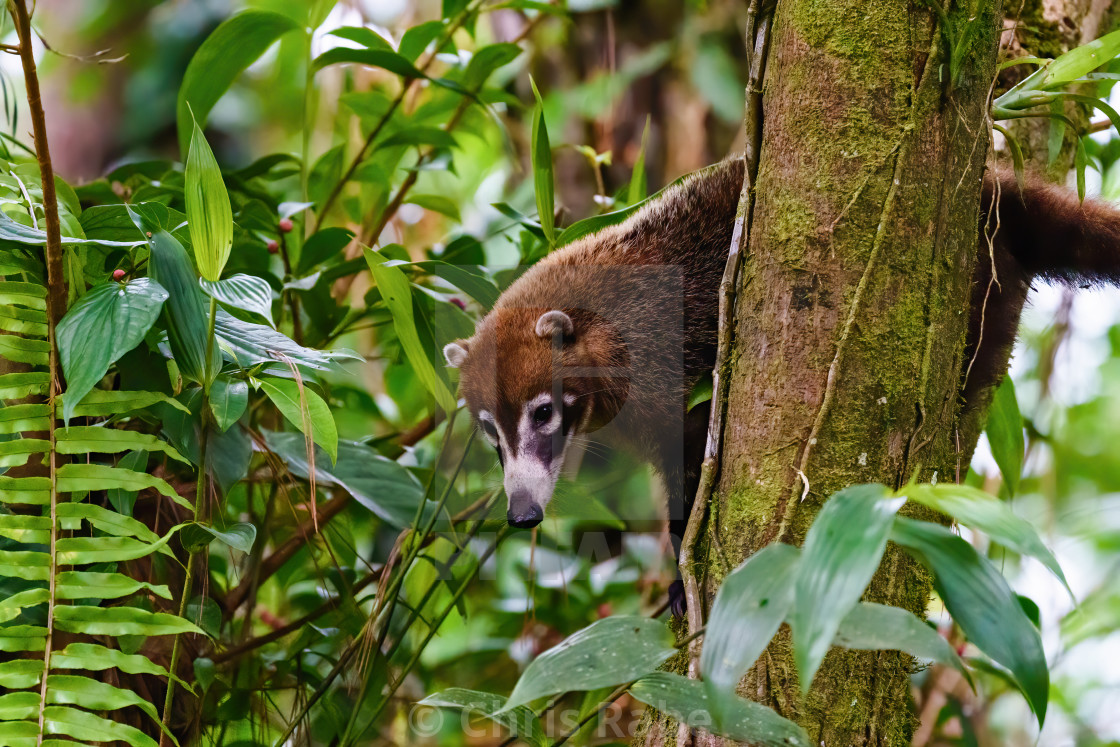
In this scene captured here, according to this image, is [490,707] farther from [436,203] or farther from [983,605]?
[436,203]

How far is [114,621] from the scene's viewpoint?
1638mm

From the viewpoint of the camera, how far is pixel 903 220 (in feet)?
5.28

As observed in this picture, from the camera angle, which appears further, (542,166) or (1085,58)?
(542,166)

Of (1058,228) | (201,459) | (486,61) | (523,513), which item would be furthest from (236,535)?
(1058,228)

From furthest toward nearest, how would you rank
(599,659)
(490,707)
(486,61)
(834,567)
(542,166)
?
1. (486,61)
2. (542,166)
3. (490,707)
4. (599,659)
5. (834,567)

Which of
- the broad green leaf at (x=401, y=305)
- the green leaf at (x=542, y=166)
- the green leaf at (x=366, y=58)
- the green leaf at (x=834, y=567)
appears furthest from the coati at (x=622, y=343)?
the green leaf at (x=834, y=567)

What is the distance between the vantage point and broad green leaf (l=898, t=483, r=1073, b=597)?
0.97 metres

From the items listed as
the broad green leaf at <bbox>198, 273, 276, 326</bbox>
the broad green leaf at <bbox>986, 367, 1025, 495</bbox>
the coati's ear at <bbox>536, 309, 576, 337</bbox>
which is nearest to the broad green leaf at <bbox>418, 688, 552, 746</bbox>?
the broad green leaf at <bbox>198, 273, 276, 326</bbox>

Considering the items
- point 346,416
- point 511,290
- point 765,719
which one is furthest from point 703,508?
point 346,416

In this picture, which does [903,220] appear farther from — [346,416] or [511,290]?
[346,416]

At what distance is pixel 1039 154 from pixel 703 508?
185 cm

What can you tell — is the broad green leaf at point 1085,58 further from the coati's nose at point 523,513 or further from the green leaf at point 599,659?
the coati's nose at point 523,513

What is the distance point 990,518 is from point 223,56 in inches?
96.1

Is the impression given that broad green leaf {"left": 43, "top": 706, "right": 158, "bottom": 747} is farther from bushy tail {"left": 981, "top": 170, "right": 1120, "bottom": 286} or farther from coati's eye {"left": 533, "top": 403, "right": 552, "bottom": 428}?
bushy tail {"left": 981, "top": 170, "right": 1120, "bottom": 286}
